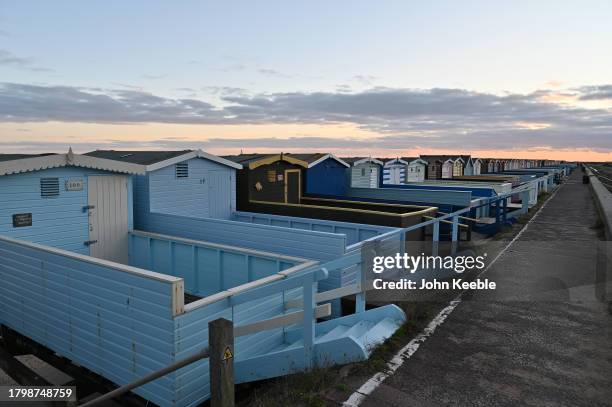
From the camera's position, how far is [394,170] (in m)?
34.9

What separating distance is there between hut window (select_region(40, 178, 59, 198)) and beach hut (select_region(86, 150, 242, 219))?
2.49 m

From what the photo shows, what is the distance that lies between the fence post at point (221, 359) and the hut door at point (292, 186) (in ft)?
49.8

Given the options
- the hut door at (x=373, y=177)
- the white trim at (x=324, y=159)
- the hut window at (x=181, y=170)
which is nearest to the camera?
the hut window at (x=181, y=170)

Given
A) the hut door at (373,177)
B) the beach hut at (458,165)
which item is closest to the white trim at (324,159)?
the hut door at (373,177)

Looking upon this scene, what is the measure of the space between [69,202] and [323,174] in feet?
48.4

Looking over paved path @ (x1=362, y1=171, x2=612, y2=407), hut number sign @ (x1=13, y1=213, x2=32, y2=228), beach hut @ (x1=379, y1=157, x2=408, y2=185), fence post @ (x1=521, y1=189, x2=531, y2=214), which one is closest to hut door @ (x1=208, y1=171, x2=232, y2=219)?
hut number sign @ (x1=13, y1=213, x2=32, y2=228)

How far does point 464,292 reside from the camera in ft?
31.4

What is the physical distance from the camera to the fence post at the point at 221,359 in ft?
12.4

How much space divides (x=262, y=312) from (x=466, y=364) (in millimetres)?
3064

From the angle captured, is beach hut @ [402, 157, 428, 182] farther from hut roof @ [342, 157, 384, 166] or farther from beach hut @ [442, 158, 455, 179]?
hut roof @ [342, 157, 384, 166]

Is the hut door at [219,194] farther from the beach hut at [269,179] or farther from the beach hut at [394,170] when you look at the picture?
the beach hut at [394,170]

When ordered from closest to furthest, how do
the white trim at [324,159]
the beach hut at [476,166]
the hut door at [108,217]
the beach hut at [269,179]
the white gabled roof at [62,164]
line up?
the white gabled roof at [62,164] < the hut door at [108,217] < the beach hut at [269,179] < the white trim at [324,159] < the beach hut at [476,166]

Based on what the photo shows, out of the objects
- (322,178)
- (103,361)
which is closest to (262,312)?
(103,361)

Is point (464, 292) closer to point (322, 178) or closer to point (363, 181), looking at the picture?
point (322, 178)
